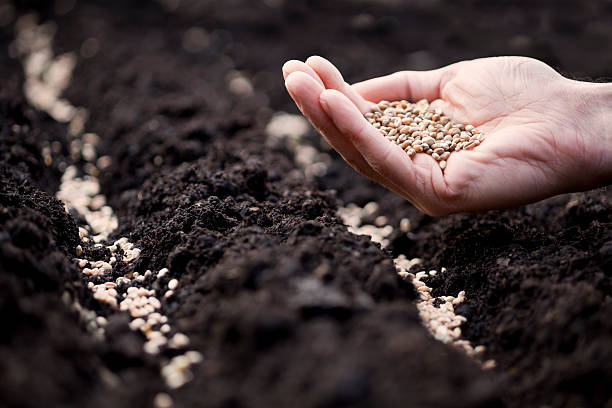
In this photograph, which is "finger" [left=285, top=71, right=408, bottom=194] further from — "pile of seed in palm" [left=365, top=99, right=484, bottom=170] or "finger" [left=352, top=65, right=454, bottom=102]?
"finger" [left=352, top=65, right=454, bottom=102]

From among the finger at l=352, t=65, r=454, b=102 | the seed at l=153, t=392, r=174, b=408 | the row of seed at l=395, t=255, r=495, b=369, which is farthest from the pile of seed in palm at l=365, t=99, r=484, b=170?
the seed at l=153, t=392, r=174, b=408

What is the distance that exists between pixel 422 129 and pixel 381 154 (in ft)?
1.62

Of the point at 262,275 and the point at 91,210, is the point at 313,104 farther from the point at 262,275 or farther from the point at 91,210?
the point at 91,210

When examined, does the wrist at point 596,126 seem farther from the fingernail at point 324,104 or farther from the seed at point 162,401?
the seed at point 162,401

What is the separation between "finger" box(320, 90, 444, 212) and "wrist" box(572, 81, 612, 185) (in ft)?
2.37

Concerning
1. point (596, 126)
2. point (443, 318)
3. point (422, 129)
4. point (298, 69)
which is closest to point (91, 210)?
point (298, 69)

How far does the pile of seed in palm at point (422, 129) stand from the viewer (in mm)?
2318

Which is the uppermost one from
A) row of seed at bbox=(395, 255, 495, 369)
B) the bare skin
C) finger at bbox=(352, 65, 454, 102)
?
finger at bbox=(352, 65, 454, 102)

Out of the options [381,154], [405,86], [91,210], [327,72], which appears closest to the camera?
[381,154]

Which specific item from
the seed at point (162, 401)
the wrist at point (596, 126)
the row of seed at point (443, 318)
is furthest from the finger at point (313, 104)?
the seed at point (162, 401)

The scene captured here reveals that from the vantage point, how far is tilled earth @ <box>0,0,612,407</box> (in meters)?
1.37

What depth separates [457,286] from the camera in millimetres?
2174

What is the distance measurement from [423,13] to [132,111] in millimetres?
3359

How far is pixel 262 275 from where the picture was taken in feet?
5.30
